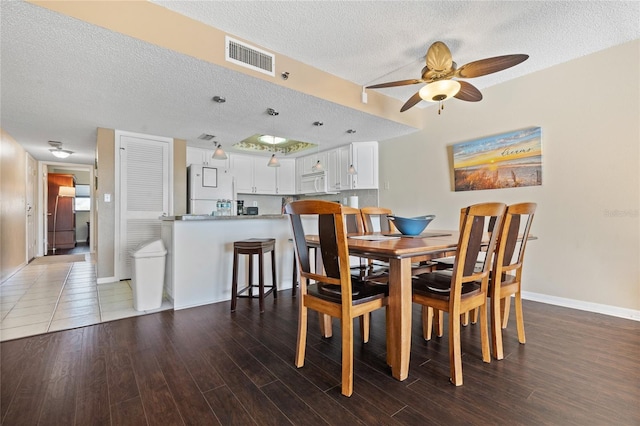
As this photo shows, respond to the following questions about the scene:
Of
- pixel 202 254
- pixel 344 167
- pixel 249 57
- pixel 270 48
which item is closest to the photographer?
pixel 249 57

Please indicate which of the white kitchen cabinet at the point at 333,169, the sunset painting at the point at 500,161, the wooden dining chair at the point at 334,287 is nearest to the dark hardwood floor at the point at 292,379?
the wooden dining chair at the point at 334,287

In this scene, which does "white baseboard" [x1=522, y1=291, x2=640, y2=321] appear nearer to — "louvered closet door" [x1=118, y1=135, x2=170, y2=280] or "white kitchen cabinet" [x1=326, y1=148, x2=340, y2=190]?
"white kitchen cabinet" [x1=326, y1=148, x2=340, y2=190]

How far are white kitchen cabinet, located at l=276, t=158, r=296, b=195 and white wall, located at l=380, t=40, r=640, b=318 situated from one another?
3.81 metres

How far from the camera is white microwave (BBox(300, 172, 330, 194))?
5758 mm

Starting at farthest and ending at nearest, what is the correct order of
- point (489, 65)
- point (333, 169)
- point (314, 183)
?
1. point (314, 183)
2. point (333, 169)
3. point (489, 65)

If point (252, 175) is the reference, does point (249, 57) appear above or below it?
above

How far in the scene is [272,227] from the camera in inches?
142

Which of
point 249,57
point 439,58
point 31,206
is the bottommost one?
point 31,206

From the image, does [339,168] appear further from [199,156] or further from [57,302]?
[57,302]

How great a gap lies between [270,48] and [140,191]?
3126 millimetres

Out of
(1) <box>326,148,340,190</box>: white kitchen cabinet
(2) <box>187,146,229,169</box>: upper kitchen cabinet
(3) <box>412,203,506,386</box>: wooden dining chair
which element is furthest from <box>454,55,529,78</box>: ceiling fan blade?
(2) <box>187,146,229,169</box>: upper kitchen cabinet

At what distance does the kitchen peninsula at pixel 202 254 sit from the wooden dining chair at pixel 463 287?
217cm

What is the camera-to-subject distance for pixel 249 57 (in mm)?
2545

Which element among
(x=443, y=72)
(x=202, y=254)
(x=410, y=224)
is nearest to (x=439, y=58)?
(x=443, y=72)
